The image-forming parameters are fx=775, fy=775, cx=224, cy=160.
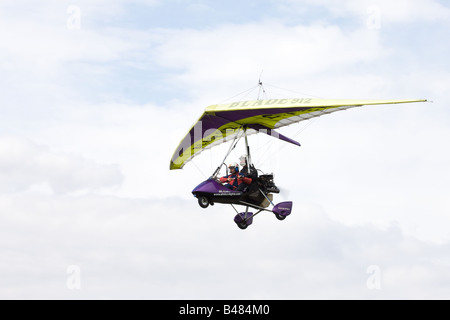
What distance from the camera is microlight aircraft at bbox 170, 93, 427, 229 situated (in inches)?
956

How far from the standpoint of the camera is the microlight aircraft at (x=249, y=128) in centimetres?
2428

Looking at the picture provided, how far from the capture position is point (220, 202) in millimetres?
26047

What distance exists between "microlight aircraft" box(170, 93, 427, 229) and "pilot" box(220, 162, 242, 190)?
5.9 inches

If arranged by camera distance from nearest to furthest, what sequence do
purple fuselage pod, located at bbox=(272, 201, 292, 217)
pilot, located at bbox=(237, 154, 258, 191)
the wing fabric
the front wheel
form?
the wing fabric → pilot, located at bbox=(237, 154, 258, 191) → purple fuselage pod, located at bbox=(272, 201, 292, 217) → the front wheel

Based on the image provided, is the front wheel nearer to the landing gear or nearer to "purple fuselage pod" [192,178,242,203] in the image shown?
"purple fuselage pod" [192,178,242,203]

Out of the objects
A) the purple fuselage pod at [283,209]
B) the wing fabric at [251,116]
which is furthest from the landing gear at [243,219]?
the wing fabric at [251,116]

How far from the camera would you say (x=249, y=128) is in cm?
2669

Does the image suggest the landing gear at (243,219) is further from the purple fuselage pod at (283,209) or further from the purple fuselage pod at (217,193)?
the purple fuselage pod at (283,209)

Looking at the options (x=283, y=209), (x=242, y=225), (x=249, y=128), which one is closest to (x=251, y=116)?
(x=249, y=128)

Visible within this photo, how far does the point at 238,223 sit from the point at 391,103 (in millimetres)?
7227

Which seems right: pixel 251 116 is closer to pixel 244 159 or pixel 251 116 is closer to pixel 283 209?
pixel 244 159

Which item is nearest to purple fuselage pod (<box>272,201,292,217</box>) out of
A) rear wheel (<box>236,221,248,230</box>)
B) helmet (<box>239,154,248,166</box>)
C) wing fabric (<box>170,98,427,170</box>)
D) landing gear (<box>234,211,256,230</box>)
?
landing gear (<box>234,211,256,230</box>)

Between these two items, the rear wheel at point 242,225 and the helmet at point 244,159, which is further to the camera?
the rear wheel at point 242,225

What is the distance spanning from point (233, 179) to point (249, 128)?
193 centimetres
